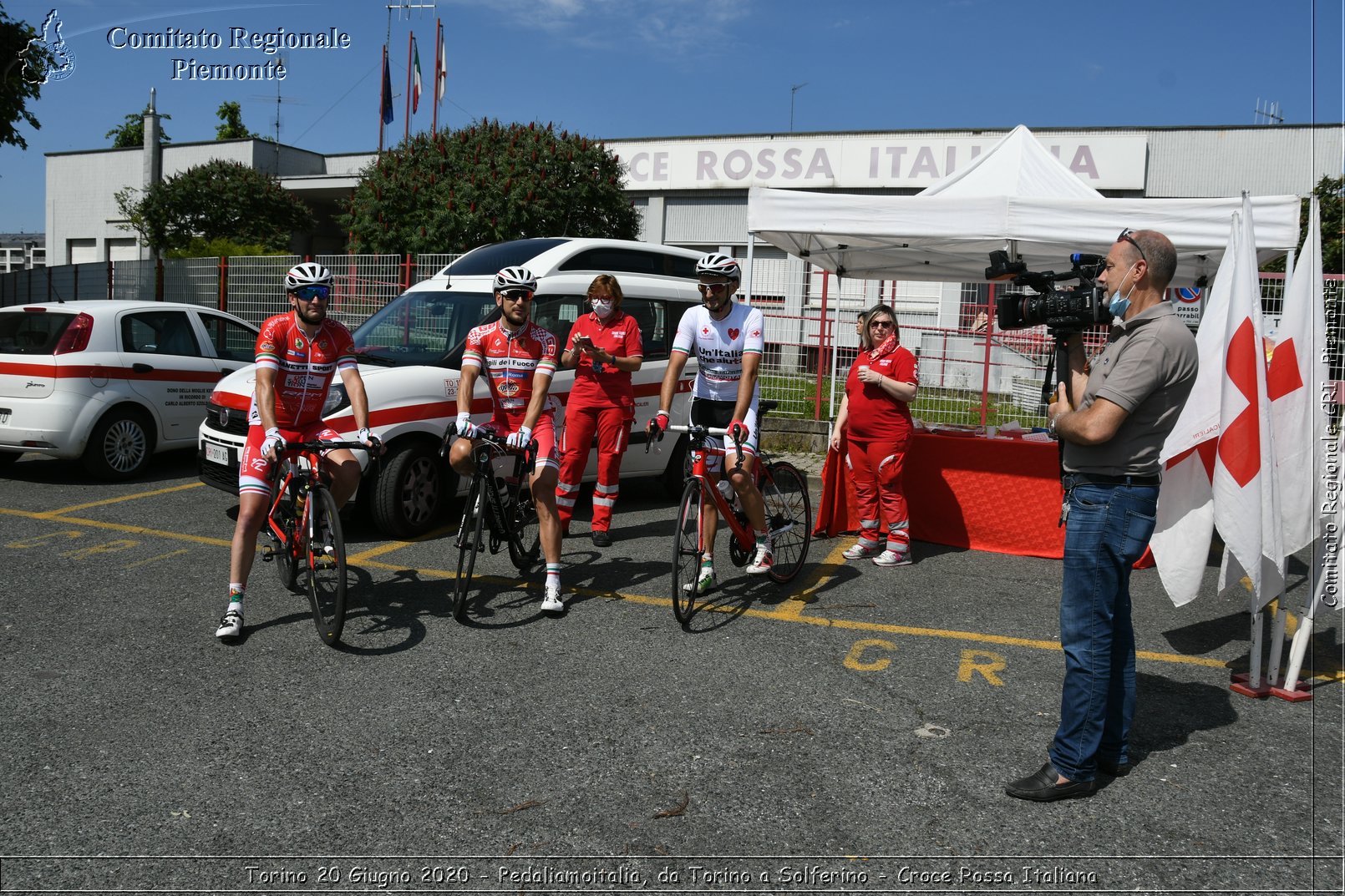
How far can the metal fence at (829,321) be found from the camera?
12586 mm

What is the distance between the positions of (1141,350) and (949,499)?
14.8 ft

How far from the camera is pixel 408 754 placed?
12.7 ft

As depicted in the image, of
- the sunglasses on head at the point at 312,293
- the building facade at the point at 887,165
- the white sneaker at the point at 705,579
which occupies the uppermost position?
the building facade at the point at 887,165

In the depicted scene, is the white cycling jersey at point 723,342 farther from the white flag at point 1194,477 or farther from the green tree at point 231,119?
the green tree at point 231,119

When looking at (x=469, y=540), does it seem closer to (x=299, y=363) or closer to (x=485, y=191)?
(x=299, y=363)

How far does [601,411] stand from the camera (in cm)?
746

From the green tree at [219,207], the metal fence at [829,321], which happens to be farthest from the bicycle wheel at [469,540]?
the green tree at [219,207]

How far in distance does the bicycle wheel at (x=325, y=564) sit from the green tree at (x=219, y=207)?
34247 millimetres

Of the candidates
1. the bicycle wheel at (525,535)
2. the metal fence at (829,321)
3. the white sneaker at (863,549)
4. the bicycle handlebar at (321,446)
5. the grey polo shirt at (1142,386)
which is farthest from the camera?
the metal fence at (829,321)

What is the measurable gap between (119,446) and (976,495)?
7706 mm

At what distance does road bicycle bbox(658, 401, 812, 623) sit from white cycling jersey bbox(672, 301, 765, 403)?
30cm

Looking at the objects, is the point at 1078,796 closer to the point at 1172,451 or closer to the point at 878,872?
the point at 878,872

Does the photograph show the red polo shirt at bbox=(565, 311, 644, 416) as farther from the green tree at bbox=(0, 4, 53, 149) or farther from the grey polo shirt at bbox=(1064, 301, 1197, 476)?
the green tree at bbox=(0, 4, 53, 149)

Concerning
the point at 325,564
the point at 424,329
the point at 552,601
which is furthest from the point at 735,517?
the point at 424,329
